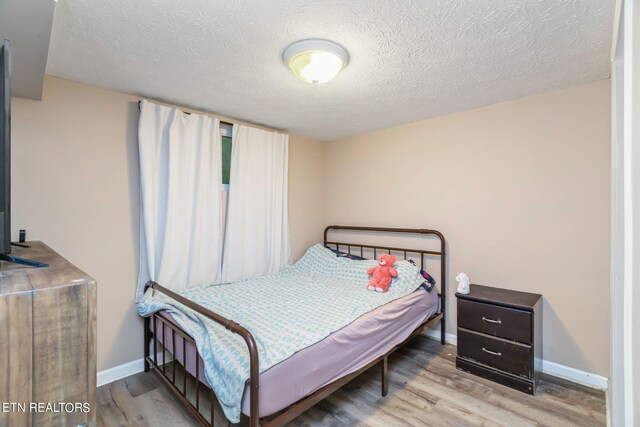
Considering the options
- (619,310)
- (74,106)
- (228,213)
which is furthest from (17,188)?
(619,310)

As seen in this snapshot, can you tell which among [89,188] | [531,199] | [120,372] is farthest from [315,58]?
[120,372]

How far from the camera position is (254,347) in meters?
1.35

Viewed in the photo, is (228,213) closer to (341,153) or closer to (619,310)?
(341,153)

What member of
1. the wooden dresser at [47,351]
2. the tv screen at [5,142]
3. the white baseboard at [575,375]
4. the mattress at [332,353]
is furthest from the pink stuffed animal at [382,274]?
the tv screen at [5,142]

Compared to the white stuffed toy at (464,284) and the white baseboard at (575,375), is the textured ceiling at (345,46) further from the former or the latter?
the white baseboard at (575,375)

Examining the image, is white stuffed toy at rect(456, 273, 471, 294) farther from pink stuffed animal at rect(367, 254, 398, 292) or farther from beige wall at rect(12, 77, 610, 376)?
pink stuffed animal at rect(367, 254, 398, 292)

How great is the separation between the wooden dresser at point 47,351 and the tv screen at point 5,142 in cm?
30

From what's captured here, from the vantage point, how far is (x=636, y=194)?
77 centimetres

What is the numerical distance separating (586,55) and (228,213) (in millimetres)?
3014

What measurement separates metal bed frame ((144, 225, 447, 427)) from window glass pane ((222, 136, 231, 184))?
1206mm

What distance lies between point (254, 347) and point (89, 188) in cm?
192

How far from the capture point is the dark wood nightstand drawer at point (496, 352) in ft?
7.12

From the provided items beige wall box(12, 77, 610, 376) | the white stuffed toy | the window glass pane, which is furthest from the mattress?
the window glass pane

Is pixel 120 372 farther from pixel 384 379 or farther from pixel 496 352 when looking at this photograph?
pixel 496 352
